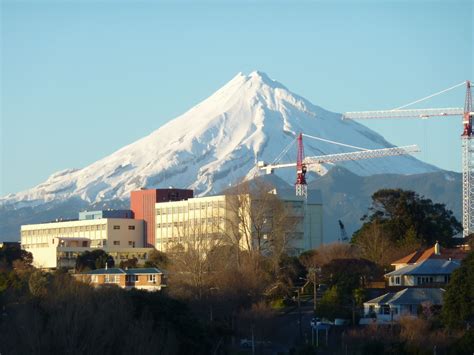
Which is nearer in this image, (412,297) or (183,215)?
(412,297)

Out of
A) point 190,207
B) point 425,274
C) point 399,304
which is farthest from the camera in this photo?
point 190,207

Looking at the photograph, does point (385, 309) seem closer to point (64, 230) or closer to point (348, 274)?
point (348, 274)

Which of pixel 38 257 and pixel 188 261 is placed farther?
pixel 38 257

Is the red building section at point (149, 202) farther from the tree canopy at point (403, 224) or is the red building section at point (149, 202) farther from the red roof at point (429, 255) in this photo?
the red roof at point (429, 255)

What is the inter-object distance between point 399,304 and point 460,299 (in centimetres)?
788

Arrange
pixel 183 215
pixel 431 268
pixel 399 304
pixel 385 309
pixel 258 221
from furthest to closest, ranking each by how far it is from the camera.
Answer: pixel 183 215, pixel 258 221, pixel 431 268, pixel 385 309, pixel 399 304

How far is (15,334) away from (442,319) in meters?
21.2

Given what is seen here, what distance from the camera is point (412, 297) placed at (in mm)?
64062

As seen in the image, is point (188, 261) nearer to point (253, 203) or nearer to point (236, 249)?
point (236, 249)

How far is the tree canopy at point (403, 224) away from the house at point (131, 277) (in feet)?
45.0

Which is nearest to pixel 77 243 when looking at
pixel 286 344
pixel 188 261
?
pixel 188 261

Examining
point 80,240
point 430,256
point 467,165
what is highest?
point 467,165

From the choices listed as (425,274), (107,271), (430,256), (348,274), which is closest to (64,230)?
(107,271)

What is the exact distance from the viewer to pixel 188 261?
7112cm
